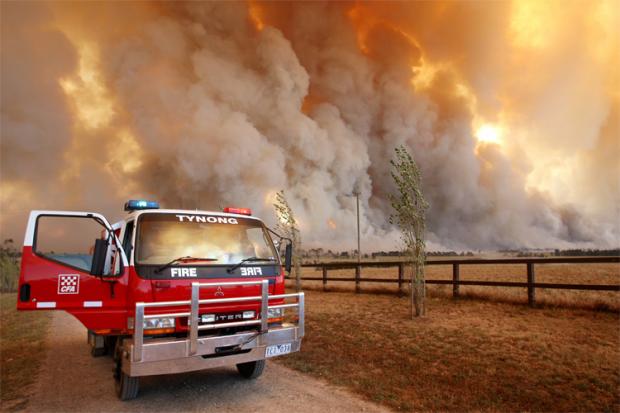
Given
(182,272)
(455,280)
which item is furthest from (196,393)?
(455,280)

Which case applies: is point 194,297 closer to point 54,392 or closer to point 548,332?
point 54,392

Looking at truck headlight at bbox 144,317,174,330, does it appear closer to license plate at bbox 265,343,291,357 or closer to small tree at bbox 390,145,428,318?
license plate at bbox 265,343,291,357

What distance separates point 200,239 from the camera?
616 cm

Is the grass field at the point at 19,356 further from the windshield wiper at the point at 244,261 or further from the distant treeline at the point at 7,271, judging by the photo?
the distant treeline at the point at 7,271

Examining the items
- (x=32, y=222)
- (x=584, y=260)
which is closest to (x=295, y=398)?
(x=32, y=222)

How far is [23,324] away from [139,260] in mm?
11805

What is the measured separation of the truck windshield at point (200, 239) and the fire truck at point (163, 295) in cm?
2

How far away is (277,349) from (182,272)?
1.71 m

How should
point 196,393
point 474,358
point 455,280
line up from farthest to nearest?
point 455,280
point 474,358
point 196,393

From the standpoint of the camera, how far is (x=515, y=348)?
7.50 m

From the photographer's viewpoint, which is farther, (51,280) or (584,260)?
(584,260)

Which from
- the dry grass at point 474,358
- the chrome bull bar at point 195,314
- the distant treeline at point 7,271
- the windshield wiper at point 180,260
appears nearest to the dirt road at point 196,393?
the dry grass at point 474,358

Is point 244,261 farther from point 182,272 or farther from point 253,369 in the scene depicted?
point 253,369

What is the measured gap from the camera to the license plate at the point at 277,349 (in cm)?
561
